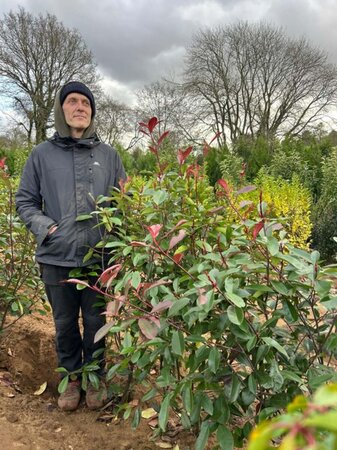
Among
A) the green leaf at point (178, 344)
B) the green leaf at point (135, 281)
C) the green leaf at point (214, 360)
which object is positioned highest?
the green leaf at point (135, 281)

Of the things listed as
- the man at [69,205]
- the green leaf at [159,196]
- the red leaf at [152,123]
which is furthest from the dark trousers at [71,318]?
the red leaf at [152,123]

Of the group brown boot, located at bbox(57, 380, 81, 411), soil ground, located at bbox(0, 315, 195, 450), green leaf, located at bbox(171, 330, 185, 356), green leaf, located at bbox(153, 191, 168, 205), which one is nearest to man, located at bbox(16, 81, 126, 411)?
brown boot, located at bbox(57, 380, 81, 411)

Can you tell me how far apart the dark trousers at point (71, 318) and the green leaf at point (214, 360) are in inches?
47.5

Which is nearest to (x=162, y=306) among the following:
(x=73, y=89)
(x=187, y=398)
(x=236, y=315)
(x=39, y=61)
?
(x=236, y=315)

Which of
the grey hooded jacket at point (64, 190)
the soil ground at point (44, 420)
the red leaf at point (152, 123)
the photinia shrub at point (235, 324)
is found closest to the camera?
the photinia shrub at point (235, 324)

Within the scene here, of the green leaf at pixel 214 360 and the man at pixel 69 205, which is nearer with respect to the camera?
the green leaf at pixel 214 360

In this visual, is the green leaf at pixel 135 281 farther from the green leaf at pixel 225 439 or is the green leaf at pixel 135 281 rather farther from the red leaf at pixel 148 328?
the green leaf at pixel 225 439

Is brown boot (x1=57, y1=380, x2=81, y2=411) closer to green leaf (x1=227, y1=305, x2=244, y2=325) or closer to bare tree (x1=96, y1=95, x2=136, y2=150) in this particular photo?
green leaf (x1=227, y1=305, x2=244, y2=325)

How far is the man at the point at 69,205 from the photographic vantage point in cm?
224

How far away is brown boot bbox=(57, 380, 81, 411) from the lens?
2.38 metres

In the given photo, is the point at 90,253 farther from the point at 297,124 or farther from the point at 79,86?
the point at 297,124

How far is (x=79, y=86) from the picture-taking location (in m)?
2.41

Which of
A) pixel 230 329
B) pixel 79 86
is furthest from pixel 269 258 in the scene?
pixel 79 86

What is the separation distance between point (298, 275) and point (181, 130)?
1003 inches
